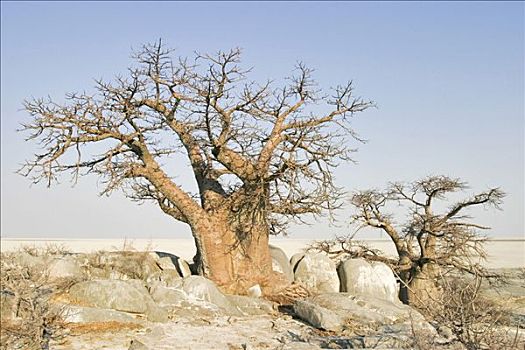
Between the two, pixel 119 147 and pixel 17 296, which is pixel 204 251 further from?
pixel 17 296

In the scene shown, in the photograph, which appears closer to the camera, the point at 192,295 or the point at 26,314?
the point at 26,314

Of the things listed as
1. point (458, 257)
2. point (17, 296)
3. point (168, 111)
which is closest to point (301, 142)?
point (168, 111)

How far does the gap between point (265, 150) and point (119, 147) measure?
3.44 meters

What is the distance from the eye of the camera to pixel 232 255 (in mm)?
13227

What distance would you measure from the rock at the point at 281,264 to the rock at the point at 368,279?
4.67 ft

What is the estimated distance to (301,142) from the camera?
40.5 ft

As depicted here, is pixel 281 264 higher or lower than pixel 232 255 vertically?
lower

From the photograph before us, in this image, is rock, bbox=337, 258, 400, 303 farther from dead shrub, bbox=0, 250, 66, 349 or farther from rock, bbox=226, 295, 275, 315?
dead shrub, bbox=0, 250, 66, 349

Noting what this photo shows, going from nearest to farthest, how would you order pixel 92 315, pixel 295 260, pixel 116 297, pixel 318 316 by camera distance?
pixel 92 315 < pixel 116 297 < pixel 318 316 < pixel 295 260

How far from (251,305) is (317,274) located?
121 inches

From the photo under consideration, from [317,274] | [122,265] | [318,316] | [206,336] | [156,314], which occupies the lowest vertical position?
[206,336]

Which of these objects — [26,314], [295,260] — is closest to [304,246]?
[295,260]

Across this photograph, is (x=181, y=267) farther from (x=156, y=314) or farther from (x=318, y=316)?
(x=318, y=316)

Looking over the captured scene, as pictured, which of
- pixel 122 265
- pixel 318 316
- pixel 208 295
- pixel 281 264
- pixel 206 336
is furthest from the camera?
pixel 281 264
